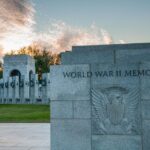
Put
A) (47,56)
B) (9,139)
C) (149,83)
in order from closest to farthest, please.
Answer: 1. (149,83)
2. (9,139)
3. (47,56)

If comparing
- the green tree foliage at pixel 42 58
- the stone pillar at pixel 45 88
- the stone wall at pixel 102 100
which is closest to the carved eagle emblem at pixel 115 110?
the stone wall at pixel 102 100

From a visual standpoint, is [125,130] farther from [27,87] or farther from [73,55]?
[27,87]

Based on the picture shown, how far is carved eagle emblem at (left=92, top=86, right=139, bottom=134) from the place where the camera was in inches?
430

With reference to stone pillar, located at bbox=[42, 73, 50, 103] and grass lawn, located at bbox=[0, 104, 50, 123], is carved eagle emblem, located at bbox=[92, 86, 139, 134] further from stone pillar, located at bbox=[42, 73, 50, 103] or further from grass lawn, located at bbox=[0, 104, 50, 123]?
stone pillar, located at bbox=[42, 73, 50, 103]

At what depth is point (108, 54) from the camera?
37.1ft

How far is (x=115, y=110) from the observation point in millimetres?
10984

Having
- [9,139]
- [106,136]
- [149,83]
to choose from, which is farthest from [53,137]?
[9,139]

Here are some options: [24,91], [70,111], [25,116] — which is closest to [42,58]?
[24,91]

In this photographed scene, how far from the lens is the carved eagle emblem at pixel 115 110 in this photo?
35.9 ft

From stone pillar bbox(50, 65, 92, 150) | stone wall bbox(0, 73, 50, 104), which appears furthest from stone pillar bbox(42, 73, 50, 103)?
stone pillar bbox(50, 65, 92, 150)

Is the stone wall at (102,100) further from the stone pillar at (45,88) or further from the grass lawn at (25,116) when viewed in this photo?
the stone pillar at (45,88)

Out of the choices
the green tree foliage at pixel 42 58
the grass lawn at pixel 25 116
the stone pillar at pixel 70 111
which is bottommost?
the grass lawn at pixel 25 116

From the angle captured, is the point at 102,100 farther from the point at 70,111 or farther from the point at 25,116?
the point at 25,116

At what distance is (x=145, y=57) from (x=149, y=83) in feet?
2.50
